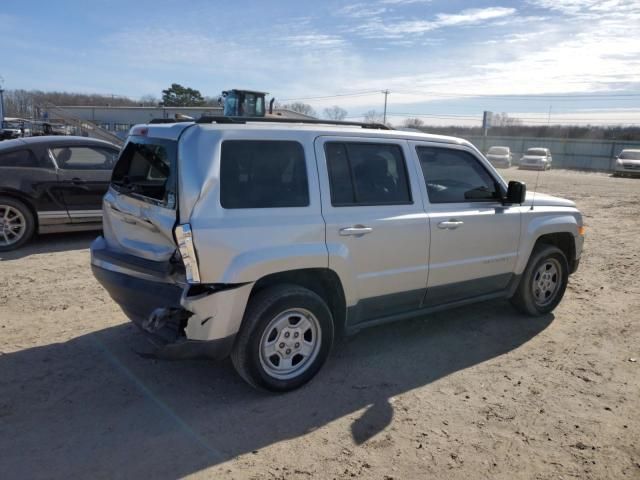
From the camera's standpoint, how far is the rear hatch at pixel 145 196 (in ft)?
11.3

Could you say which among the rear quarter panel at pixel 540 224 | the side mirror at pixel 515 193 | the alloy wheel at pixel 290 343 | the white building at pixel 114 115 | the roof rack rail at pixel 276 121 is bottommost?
the alloy wheel at pixel 290 343

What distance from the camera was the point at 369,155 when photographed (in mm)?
4164

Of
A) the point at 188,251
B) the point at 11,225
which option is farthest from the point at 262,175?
the point at 11,225

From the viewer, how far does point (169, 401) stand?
3684 mm

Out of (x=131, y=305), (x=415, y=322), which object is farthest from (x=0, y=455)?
(x=415, y=322)

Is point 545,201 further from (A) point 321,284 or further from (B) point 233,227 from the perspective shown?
(B) point 233,227

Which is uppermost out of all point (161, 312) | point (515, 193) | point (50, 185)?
point (515, 193)

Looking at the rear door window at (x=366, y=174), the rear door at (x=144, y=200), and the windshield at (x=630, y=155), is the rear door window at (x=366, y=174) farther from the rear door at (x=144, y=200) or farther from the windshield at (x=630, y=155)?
the windshield at (x=630, y=155)

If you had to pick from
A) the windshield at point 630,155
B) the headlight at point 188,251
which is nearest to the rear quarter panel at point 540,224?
the headlight at point 188,251

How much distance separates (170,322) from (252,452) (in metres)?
0.99

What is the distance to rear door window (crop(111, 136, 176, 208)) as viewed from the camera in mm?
3447

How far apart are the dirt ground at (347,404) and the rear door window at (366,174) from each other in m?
1.40

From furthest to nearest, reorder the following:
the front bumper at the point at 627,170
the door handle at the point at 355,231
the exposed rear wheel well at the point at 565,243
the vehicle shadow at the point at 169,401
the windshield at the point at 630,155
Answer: the windshield at the point at 630,155 < the front bumper at the point at 627,170 < the exposed rear wheel well at the point at 565,243 < the door handle at the point at 355,231 < the vehicle shadow at the point at 169,401

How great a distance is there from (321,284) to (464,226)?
4.79 ft
